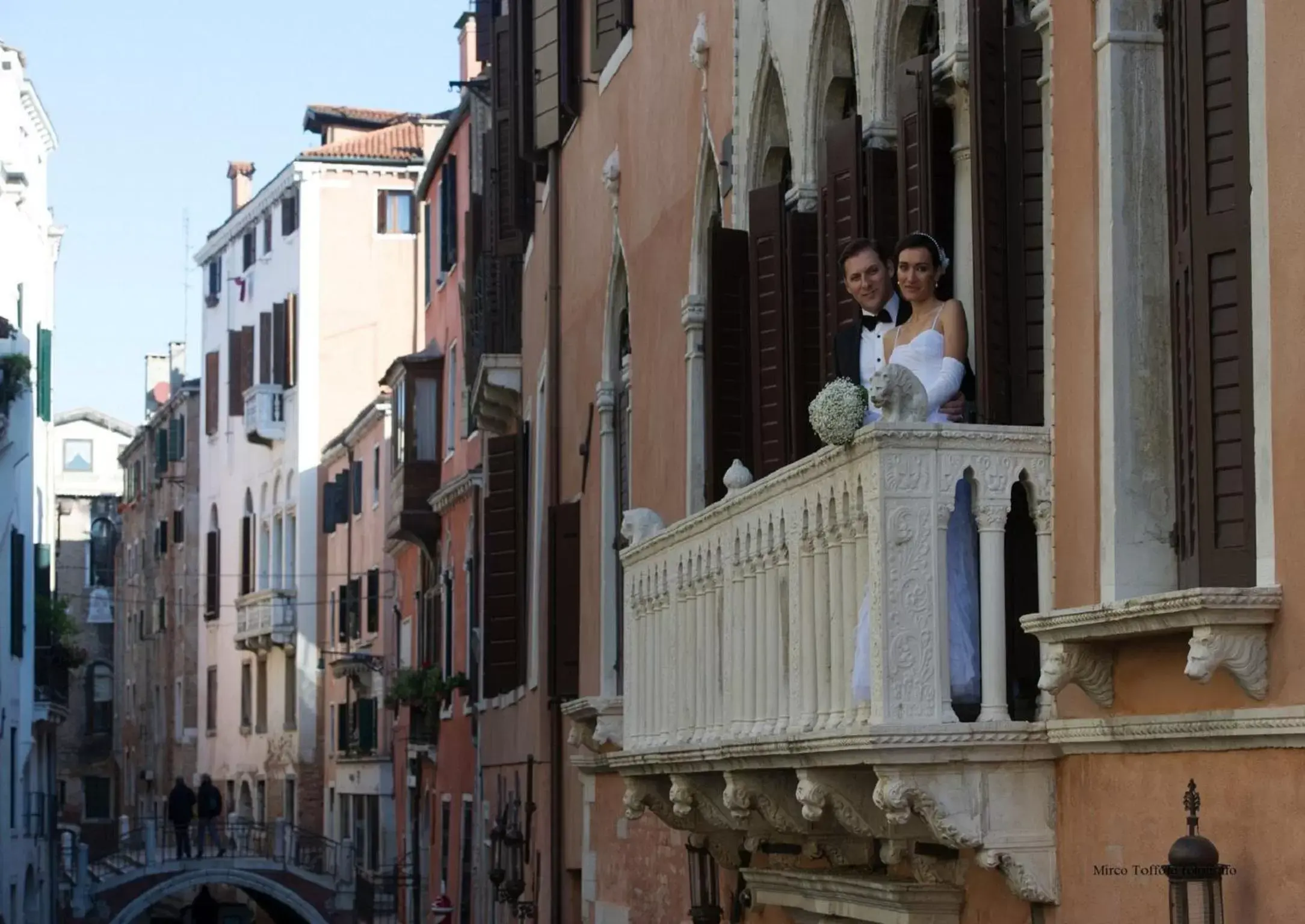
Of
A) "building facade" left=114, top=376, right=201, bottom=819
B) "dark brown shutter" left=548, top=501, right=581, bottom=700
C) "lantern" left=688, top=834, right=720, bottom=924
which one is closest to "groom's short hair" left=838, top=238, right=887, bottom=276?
"lantern" left=688, top=834, right=720, bottom=924

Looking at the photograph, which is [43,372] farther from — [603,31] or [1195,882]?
[1195,882]

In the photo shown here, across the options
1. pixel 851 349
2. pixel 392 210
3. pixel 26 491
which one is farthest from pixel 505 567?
pixel 392 210

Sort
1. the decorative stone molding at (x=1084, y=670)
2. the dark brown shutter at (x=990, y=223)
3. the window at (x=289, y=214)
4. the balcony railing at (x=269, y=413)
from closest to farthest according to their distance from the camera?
the decorative stone molding at (x=1084, y=670) < the dark brown shutter at (x=990, y=223) < the window at (x=289, y=214) < the balcony railing at (x=269, y=413)

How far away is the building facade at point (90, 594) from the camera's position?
6569cm

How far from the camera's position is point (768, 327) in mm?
11031

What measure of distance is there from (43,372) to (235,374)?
1520cm

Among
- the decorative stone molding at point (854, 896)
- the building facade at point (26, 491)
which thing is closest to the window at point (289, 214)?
the building facade at point (26, 491)

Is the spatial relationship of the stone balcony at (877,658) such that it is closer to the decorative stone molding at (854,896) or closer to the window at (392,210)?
the decorative stone molding at (854,896)

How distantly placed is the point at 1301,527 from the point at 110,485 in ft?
222

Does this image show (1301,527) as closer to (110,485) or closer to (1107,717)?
(1107,717)

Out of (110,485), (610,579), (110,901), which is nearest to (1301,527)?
(610,579)

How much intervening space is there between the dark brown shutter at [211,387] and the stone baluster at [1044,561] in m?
48.7

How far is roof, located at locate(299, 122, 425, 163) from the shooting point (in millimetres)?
48062

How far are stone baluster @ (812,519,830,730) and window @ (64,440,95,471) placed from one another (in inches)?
2561
